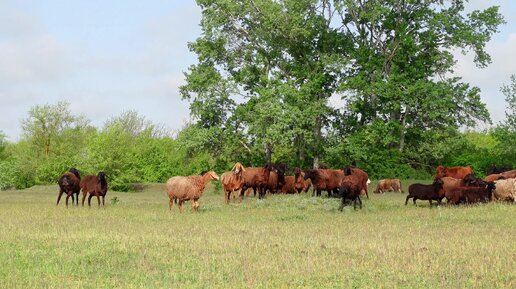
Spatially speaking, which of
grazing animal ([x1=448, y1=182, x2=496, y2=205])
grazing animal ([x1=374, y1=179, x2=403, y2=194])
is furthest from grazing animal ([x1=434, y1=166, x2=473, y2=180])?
grazing animal ([x1=448, y1=182, x2=496, y2=205])

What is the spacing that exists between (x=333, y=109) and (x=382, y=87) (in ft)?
16.7

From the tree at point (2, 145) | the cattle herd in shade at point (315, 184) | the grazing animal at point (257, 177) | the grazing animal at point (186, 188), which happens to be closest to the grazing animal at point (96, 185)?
the cattle herd in shade at point (315, 184)

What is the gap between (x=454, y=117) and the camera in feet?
166

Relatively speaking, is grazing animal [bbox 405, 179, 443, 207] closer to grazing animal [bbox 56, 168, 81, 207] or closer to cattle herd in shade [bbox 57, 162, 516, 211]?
cattle herd in shade [bbox 57, 162, 516, 211]

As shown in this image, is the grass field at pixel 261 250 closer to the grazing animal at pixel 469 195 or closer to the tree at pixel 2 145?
the grazing animal at pixel 469 195

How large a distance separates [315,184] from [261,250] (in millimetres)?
17620

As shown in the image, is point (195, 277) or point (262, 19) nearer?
point (195, 277)

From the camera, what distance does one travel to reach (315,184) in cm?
3147

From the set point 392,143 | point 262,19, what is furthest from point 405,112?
point 262,19

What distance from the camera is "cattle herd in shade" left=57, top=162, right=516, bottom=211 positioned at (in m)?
25.7

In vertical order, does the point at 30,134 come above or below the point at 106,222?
above

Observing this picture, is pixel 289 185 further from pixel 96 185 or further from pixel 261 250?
pixel 261 250

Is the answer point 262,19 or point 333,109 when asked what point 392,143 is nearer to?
point 333,109

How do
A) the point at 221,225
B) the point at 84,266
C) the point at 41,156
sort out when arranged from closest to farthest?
the point at 84,266 < the point at 221,225 < the point at 41,156
